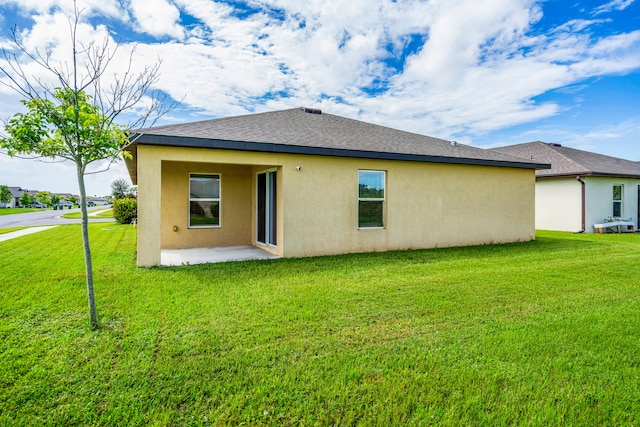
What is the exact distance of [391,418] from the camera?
8.25 feet

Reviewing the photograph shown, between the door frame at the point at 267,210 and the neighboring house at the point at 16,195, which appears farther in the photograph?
the neighboring house at the point at 16,195

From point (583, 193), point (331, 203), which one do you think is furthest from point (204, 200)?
point (583, 193)

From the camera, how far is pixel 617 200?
651 inches

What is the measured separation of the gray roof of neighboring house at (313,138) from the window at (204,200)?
→ 1916 mm

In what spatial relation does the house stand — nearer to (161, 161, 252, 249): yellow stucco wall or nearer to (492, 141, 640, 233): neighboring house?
(161, 161, 252, 249): yellow stucco wall

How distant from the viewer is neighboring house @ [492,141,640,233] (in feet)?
50.5

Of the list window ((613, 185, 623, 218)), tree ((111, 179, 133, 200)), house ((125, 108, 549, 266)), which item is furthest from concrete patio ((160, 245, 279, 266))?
tree ((111, 179, 133, 200))

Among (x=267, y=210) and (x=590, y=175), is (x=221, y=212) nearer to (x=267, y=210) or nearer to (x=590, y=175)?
(x=267, y=210)

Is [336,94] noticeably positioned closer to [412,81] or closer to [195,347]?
[412,81]

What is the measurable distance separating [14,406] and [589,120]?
26177 millimetres

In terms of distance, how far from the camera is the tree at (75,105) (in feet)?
12.6

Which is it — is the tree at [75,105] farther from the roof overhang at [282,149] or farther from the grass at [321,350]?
the roof overhang at [282,149]

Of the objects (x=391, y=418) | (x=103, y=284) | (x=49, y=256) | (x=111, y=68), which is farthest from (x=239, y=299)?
(x=49, y=256)

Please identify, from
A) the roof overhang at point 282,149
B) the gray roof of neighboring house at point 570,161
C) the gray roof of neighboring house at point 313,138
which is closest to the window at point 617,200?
the gray roof of neighboring house at point 570,161
